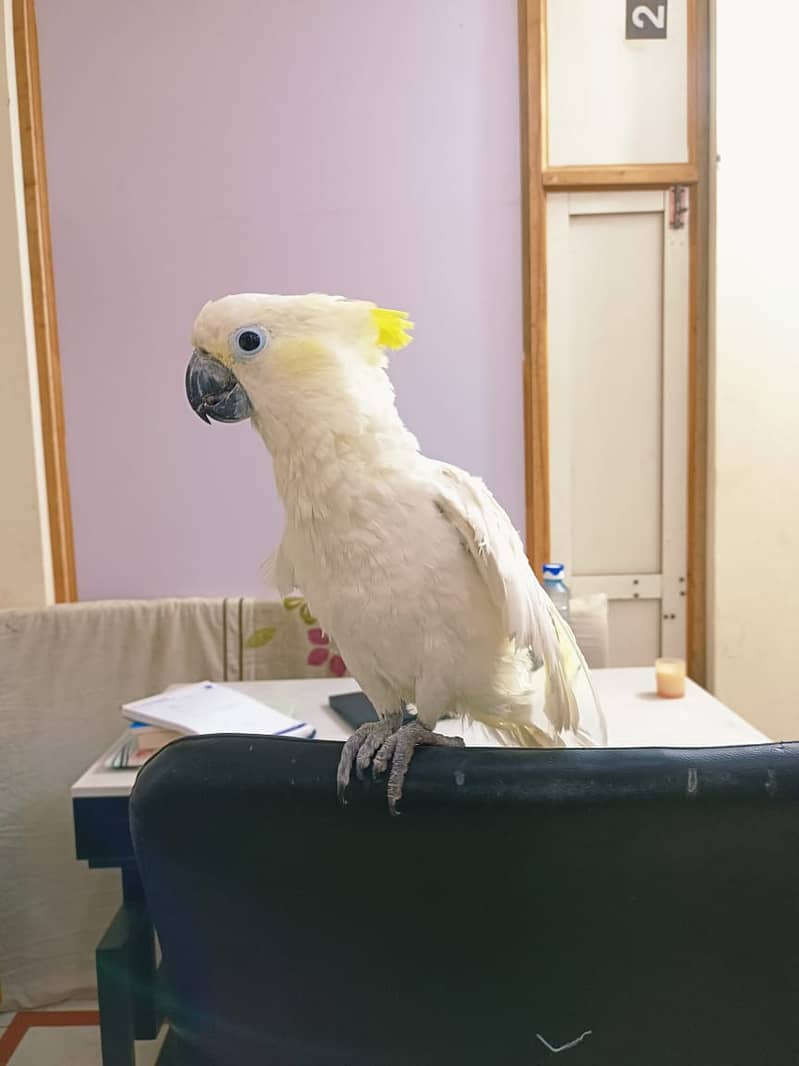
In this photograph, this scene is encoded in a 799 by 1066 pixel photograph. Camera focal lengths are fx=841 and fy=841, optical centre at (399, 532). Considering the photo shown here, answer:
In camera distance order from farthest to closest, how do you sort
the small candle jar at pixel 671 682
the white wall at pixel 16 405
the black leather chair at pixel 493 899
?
the white wall at pixel 16 405, the small candle jar at pixel 671 682, the black leather chair at pixel 493 899

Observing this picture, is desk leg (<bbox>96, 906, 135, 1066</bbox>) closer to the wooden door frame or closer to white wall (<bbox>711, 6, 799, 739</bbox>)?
the wooden door frame

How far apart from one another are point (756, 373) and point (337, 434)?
1614 mm

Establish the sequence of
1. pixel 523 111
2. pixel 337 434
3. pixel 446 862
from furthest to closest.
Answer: pixel 523 111, pixel 337 434, pixel 446 862

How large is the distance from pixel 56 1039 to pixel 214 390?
5.90 ft

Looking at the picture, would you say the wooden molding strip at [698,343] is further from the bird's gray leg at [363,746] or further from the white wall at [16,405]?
the white wall at [16,405]

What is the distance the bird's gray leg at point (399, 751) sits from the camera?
58 centimetres

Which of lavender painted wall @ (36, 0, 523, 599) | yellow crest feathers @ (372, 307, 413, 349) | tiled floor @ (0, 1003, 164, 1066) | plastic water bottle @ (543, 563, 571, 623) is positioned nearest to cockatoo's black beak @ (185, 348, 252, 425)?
yellow crest feathers @ (372, 307, 413, 349)

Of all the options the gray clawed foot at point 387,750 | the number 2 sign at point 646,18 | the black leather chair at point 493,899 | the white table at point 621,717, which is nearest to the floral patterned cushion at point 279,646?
the white table at point 621,717

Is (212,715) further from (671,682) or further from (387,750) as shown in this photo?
(671,682)

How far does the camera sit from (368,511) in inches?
34.4

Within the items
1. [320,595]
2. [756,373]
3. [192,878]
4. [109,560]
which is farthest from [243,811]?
[756,373]

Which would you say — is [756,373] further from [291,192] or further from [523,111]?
[291,192]

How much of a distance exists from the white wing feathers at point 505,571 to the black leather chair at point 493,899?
31cm

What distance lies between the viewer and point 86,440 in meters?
2.21
